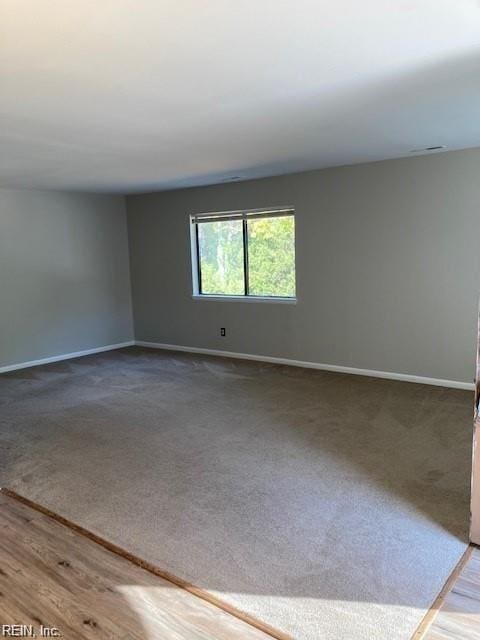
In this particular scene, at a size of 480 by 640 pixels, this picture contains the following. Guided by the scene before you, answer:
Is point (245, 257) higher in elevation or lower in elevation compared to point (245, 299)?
higher

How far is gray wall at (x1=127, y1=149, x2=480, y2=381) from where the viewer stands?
14.8ft

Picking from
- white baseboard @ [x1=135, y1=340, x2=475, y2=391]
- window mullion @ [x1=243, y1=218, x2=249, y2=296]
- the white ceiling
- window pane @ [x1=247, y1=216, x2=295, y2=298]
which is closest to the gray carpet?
white baseboard @ [x1=135, y1=340, x2=475, y2=391]

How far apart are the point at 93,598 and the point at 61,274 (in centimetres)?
506

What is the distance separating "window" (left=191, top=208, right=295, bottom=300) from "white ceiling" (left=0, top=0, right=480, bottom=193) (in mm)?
1594

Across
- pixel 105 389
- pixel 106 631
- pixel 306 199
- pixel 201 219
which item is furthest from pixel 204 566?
pixel 201 219

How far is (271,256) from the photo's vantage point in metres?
5.85

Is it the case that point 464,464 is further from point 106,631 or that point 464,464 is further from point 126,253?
Result: point 126,253

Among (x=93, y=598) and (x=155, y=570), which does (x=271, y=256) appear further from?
(x=93, y=598)

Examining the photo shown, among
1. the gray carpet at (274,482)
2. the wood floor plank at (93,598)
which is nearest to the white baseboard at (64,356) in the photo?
the gray carpet at (274,482)

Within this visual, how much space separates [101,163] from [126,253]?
2.86 metres

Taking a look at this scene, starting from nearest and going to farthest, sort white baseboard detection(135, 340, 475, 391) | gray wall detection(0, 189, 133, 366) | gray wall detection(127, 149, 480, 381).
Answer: gray wall detection(127, 149, 480, 381) → white baseboard detection(135, 340, 475, 391) → gray wall detection(0, 189, 133, 366)

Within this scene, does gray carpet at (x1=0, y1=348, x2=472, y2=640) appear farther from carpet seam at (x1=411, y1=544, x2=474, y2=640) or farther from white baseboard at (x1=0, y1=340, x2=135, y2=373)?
white baseboard at (x1=0, y1=340, x2=135, y2=373)

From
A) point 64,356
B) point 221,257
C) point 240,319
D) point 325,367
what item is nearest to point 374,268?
point 325,367

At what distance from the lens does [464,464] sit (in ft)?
10.2
